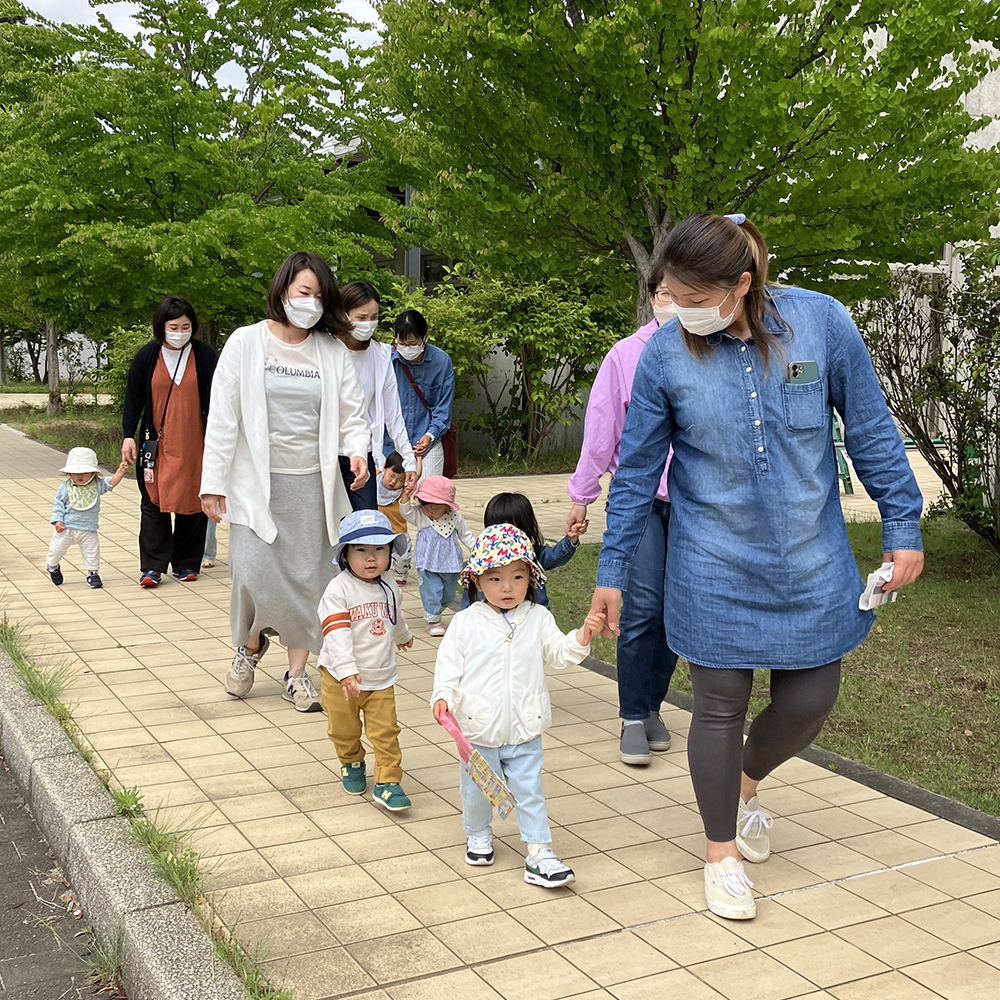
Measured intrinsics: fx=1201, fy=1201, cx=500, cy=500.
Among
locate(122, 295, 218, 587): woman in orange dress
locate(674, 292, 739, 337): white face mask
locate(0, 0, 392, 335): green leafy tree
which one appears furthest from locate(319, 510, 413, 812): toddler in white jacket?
locate(0, 0, 392, 335): green leafy tree

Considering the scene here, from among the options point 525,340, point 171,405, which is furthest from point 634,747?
point 525,340

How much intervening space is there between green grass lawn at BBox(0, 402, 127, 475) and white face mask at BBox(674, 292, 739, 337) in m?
13.8

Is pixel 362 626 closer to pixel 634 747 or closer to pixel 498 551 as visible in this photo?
pixel 498 551

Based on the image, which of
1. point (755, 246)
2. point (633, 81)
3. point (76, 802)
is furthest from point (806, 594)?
point (633, 81)

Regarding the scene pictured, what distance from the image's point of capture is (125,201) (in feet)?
50.8

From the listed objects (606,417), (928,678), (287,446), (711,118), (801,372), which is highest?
(711,118)

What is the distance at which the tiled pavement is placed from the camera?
124 inches

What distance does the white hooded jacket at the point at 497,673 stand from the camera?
374cm

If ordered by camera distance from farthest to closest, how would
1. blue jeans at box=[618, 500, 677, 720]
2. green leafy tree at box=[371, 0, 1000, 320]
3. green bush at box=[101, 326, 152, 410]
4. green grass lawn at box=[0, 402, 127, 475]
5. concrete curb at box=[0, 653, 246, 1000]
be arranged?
1. green bush at box=[101, 326, 152, 410]
2. green grass lawn at box=[0, 402, 127, 475]
3. green leafy tree at box=[371, 0, 1000, 320]
4. blue jeans at box=[618, 500, 677, 720]
5. concrete curb at box=[0, 653, 246, 1000]

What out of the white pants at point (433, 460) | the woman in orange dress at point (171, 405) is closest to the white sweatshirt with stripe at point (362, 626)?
the white pants at point (433, 460)

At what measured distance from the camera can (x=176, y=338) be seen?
316 inches

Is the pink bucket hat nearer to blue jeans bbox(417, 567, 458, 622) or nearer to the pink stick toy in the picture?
blue jeans bbox(417, 567, 458, 622)

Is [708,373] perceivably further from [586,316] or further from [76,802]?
[586,316]

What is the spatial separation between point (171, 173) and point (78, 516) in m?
8.23
